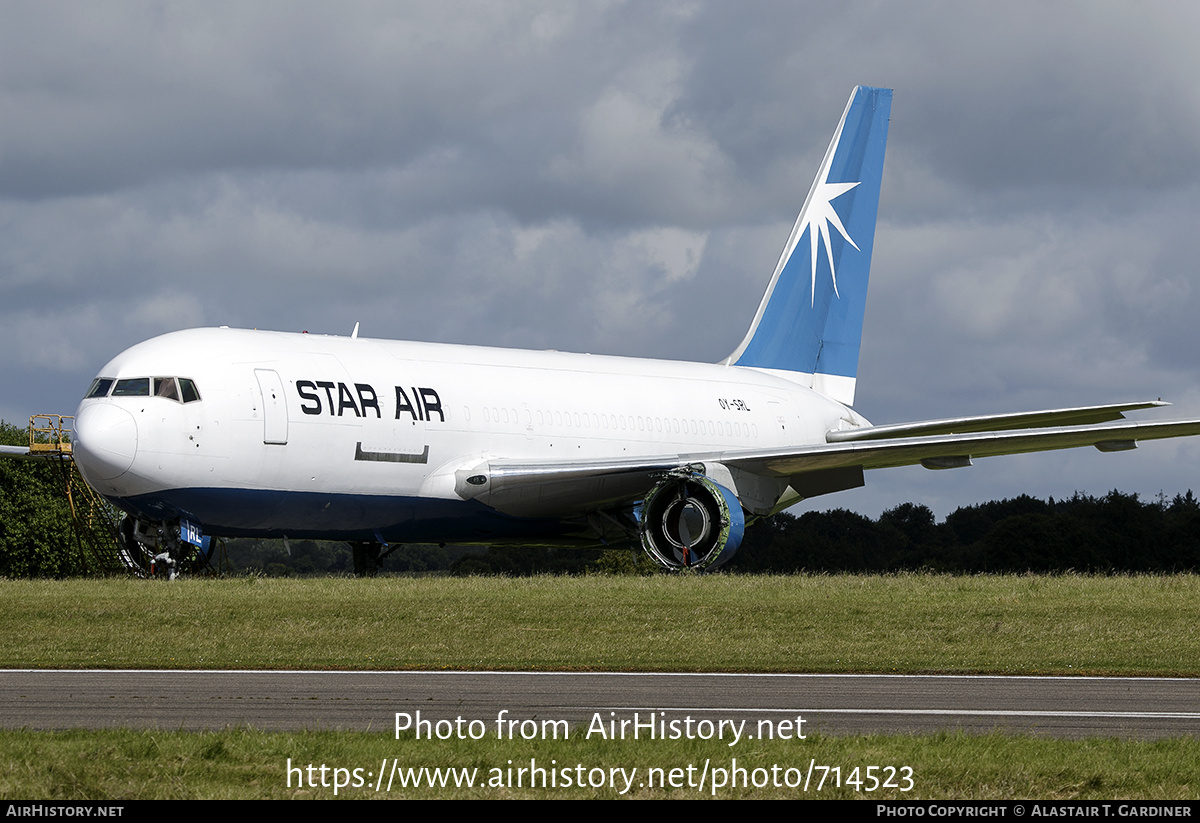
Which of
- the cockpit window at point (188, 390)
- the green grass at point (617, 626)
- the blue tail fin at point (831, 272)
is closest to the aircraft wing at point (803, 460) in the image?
the green grass at point (617, 626)

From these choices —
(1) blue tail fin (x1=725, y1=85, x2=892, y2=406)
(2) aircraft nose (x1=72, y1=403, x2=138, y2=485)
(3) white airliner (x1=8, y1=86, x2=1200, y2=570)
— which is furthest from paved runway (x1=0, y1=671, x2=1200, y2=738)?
(1) blue tail fin (x1=725, y1=85, x2=892, y2=406)

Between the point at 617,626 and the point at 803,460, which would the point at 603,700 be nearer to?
the point at 617,626

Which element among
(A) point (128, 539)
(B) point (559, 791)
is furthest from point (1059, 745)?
(A) point (128, 539)

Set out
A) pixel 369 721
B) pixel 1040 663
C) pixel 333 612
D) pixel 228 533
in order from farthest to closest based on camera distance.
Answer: pixel 228 533 < pixel 333 612 < pixel 1040 663 < pixel 369 721

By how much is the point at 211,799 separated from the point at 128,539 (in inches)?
898

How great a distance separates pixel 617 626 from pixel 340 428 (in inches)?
342

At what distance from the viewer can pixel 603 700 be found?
13180 mm

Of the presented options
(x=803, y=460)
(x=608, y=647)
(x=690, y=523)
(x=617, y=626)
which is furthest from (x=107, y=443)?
(x=803, y=460)

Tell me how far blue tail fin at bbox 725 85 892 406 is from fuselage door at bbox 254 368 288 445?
54.1 ft

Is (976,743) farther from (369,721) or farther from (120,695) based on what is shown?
(120,695)

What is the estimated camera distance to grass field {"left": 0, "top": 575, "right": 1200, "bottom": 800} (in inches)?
360

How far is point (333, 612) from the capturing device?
68.2ft

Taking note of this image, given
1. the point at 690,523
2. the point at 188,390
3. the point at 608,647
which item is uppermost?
the point at 188,390

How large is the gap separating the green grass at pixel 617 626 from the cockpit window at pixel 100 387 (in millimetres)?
3115
